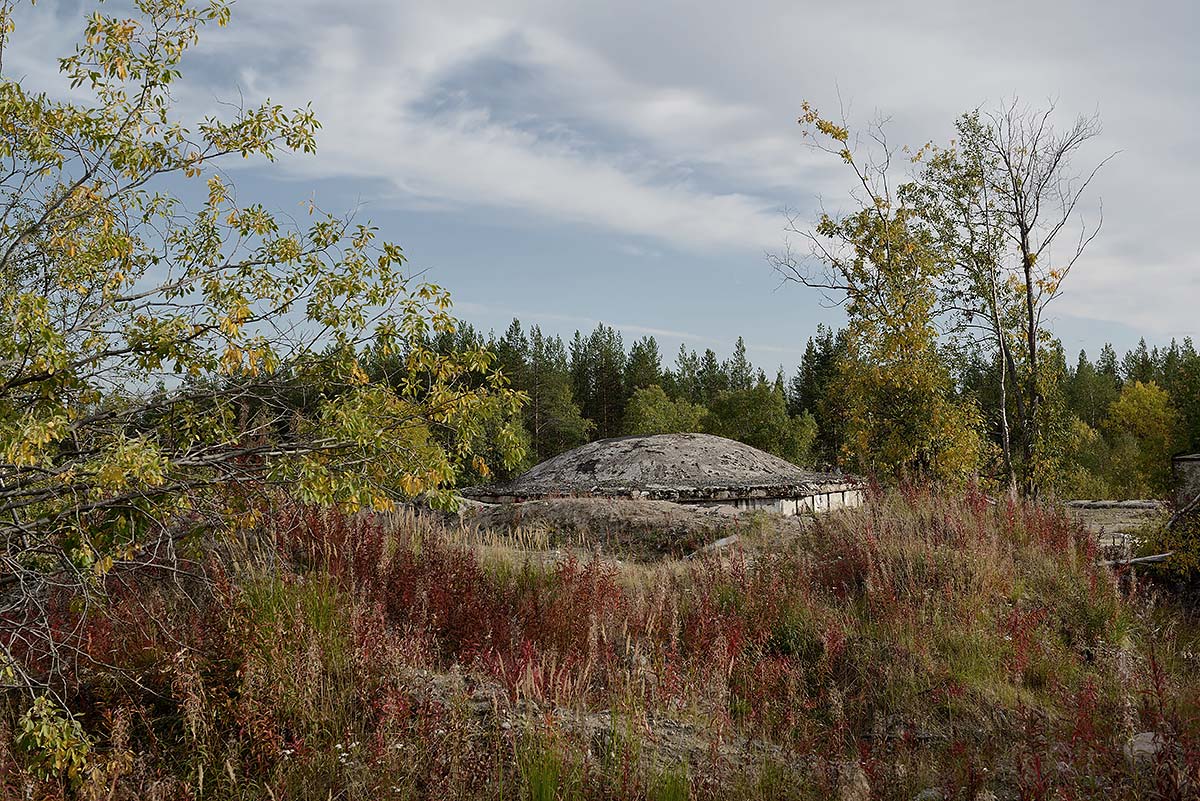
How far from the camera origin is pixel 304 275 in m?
5.53

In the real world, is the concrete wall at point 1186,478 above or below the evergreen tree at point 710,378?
below

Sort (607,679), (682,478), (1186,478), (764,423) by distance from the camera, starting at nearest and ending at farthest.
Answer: (607,679) < (1186,478) < (682,478) < (764,423)

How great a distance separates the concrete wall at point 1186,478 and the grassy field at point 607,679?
1586 millimetres

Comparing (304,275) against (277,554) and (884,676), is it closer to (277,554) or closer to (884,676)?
(277,554)

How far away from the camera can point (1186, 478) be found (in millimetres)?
9211

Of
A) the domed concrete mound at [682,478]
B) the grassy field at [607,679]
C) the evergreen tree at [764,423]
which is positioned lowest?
the grassy field at [607,679]

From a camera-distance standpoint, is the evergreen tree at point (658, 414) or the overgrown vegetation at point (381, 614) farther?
the evergreen tree at point (658, 414)

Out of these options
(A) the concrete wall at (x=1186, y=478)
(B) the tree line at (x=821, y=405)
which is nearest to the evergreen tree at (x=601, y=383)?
(B) the tree line at (x=821, y=405)

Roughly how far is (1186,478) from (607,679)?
7.45 m

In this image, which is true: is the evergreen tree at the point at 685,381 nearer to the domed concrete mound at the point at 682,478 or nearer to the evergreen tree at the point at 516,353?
the evergreen tree at the point at 516,353

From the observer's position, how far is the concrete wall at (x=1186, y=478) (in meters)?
8.94

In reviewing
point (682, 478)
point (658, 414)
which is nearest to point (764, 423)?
point (658, 414)

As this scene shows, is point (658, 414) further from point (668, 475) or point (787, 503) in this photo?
point (787, 503)

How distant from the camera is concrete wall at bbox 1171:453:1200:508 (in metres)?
8.94
